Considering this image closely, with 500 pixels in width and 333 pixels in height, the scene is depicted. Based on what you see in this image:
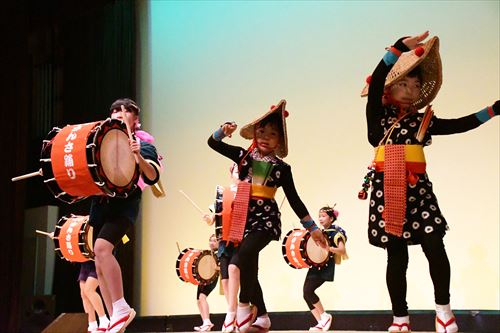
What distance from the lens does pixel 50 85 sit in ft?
26.2

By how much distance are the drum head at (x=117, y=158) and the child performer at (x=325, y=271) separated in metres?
2.65

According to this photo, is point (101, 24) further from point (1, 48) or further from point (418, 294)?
point (418, 294)

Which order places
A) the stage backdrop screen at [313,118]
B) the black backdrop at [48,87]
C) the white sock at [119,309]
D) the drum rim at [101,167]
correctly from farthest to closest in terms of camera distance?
the black backdrop at [48,87]
the stage backdrop screen at [313,118]
the white sock at [119,309]
the drum rim at [101,167]

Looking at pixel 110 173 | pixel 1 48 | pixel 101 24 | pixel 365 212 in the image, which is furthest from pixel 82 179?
pixel 101 24

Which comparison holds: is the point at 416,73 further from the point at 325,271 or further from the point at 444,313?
the point at 325,271

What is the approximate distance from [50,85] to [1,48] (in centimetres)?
113

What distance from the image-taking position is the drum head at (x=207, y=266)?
6.33 m

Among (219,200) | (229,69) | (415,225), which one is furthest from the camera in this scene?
(229,69)

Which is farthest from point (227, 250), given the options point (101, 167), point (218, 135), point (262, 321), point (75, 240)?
point (101, 167)

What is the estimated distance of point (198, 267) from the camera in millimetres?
6301

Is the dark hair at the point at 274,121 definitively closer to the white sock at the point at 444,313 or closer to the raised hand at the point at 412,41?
the raised hand at the point at 412,41

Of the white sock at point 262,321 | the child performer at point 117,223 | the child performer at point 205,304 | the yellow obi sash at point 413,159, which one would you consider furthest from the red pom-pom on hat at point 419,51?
the child performer at point 205,304

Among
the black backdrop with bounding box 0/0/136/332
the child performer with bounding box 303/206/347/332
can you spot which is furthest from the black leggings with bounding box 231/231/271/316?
the black backdrop with bounding box 0/0/136/332

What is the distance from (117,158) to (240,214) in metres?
A: 0.75
